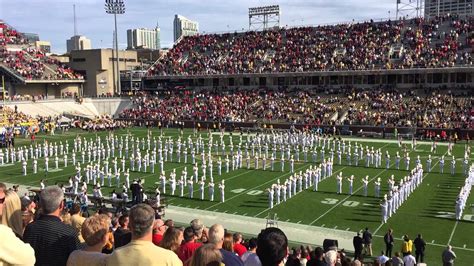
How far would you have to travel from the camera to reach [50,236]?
356 centimetres

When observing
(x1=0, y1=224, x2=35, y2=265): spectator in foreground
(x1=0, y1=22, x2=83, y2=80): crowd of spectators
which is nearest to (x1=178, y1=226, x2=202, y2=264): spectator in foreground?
(x1=0, y1=224, x2=35, y2=265): spectator in foreground

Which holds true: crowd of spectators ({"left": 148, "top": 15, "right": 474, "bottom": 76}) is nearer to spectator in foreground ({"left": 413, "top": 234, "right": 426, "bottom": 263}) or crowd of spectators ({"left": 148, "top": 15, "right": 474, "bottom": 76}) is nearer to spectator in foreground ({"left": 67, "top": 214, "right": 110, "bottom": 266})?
spectator in foreground ({"left": 413, "top": 234, "right": 426, "bottom": 263})

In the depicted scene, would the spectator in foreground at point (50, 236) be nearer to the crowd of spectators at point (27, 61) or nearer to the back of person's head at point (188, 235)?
the back of person's head at point (188, 235)

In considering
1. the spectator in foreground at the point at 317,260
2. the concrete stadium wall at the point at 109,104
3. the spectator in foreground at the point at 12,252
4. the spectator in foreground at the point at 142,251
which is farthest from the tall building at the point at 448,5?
the spectator in foreground at the point at 12,252

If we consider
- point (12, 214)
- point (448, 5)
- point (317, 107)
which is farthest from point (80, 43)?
point (12, 214)

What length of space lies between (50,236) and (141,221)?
3.07 ft

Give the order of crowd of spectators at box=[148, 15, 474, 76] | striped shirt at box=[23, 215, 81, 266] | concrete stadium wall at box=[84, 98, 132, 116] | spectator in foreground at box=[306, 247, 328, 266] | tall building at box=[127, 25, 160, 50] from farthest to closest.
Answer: tall building at box=[127, 25, 160, 50], concrete stadium wall at box=[84, 98, 132, 116], crowd of spectators at box=[148, 15, 474, 76], spectator in foreground at box=[306, 247, 328, 266], striped shirt at box=[23, 215, 81, 266]

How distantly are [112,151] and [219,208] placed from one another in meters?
13.2

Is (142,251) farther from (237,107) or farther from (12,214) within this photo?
(237,107)

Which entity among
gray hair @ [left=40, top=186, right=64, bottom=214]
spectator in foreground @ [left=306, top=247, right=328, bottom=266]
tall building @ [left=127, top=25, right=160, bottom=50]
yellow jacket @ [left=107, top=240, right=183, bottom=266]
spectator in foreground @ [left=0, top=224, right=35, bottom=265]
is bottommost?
spectator in foreground @ [left=306, top=247, right=328, bottom=266]

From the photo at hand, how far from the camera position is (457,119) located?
1336 inches

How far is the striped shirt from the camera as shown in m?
3.53

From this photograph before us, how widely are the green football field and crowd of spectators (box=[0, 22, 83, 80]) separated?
26.3 meters

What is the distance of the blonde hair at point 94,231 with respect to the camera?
137 inches
